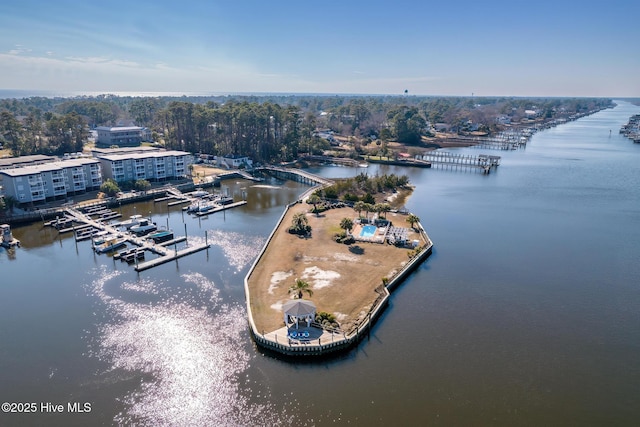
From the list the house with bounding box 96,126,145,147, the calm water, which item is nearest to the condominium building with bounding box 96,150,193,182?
the calm water

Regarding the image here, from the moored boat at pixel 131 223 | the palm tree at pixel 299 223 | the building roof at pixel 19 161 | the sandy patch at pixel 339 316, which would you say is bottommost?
the sandy patch at pixel 339 316

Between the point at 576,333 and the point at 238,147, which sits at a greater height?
the point at 238,147

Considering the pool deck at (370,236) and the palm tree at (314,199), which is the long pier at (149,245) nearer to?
the pool deck at (370,236)

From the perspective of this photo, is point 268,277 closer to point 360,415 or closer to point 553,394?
point 360,415

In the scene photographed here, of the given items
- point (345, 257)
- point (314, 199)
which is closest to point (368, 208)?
point (314, 199)

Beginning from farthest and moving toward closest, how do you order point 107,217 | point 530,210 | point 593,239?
point 530,210 < point 107,217 < point 593,239

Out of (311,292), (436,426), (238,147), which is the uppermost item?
(238,147)

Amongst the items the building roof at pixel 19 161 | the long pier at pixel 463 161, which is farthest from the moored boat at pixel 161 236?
the long pier at pixel 463 161

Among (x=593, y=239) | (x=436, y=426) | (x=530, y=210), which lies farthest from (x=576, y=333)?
(x=530, y=210)
